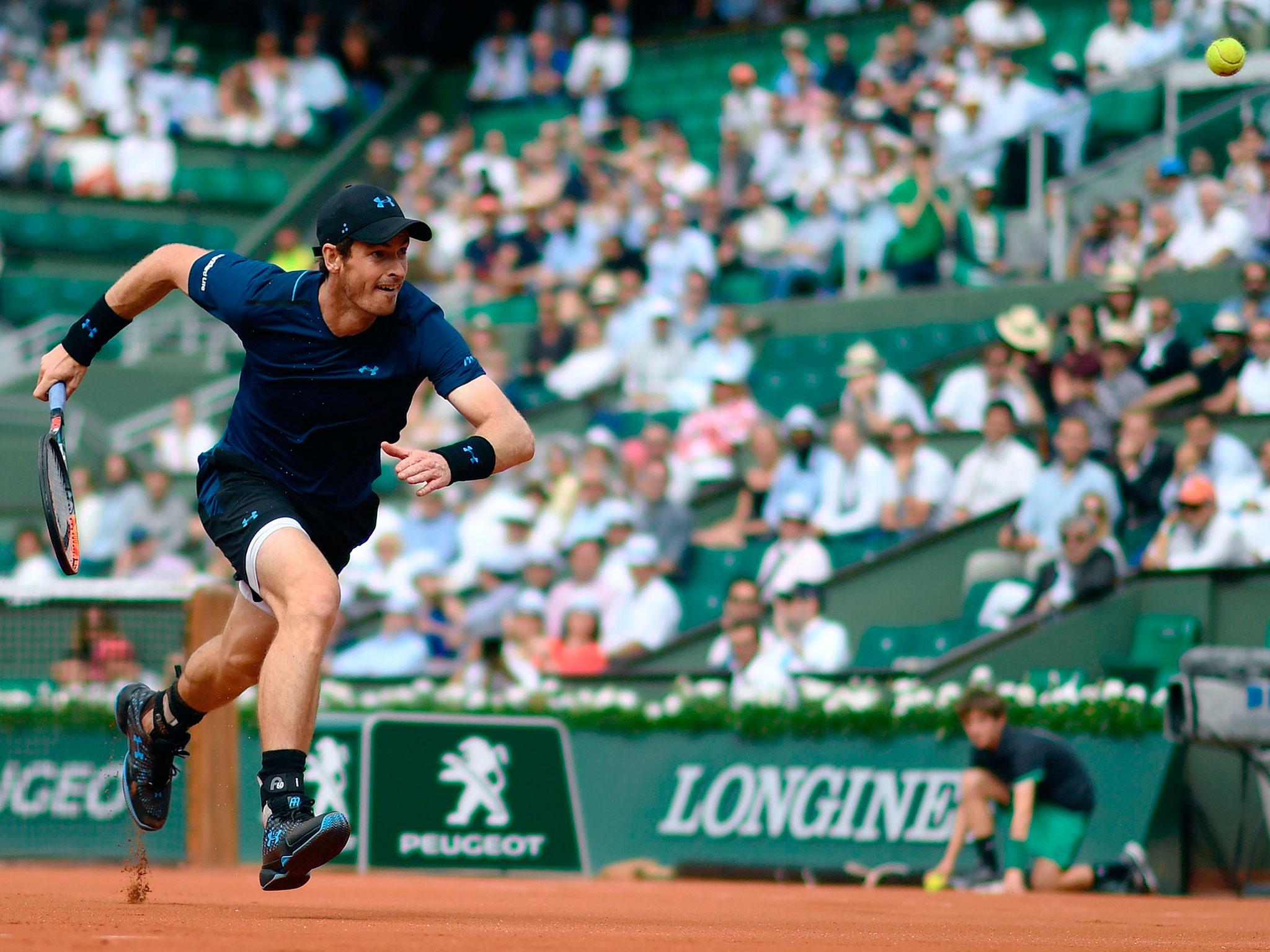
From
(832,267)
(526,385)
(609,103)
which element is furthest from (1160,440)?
(609,103)

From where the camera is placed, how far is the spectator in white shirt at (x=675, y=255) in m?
17.9

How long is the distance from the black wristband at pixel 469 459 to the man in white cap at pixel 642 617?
7.33 metres

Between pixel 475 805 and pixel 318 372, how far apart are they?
207 inches


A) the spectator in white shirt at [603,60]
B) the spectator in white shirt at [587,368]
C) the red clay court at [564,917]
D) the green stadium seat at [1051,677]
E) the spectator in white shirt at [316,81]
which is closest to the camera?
the red clay court at [564,917]

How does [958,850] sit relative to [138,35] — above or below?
below

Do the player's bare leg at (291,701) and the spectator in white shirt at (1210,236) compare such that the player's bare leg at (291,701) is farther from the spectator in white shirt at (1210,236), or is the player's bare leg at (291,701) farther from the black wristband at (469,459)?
the spectator in white shirt at (1210,236)

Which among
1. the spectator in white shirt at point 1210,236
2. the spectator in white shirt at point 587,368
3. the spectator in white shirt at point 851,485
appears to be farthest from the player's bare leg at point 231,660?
the spectator in white shirt at point 587,368

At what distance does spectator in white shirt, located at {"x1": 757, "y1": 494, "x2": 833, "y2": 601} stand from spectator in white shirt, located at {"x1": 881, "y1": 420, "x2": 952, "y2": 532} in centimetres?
56

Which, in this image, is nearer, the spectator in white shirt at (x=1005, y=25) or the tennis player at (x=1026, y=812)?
the tennis player at (x=1026, y=812)

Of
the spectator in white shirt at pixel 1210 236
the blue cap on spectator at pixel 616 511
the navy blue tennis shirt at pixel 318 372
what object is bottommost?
the blue cap on spectator at pixel 616 511

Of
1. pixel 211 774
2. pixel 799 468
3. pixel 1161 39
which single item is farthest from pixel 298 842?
pixel 1161 39

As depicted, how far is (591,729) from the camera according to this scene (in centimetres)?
1229

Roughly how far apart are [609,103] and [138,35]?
6012mm

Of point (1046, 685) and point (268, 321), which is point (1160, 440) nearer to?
point (1046, 685)
